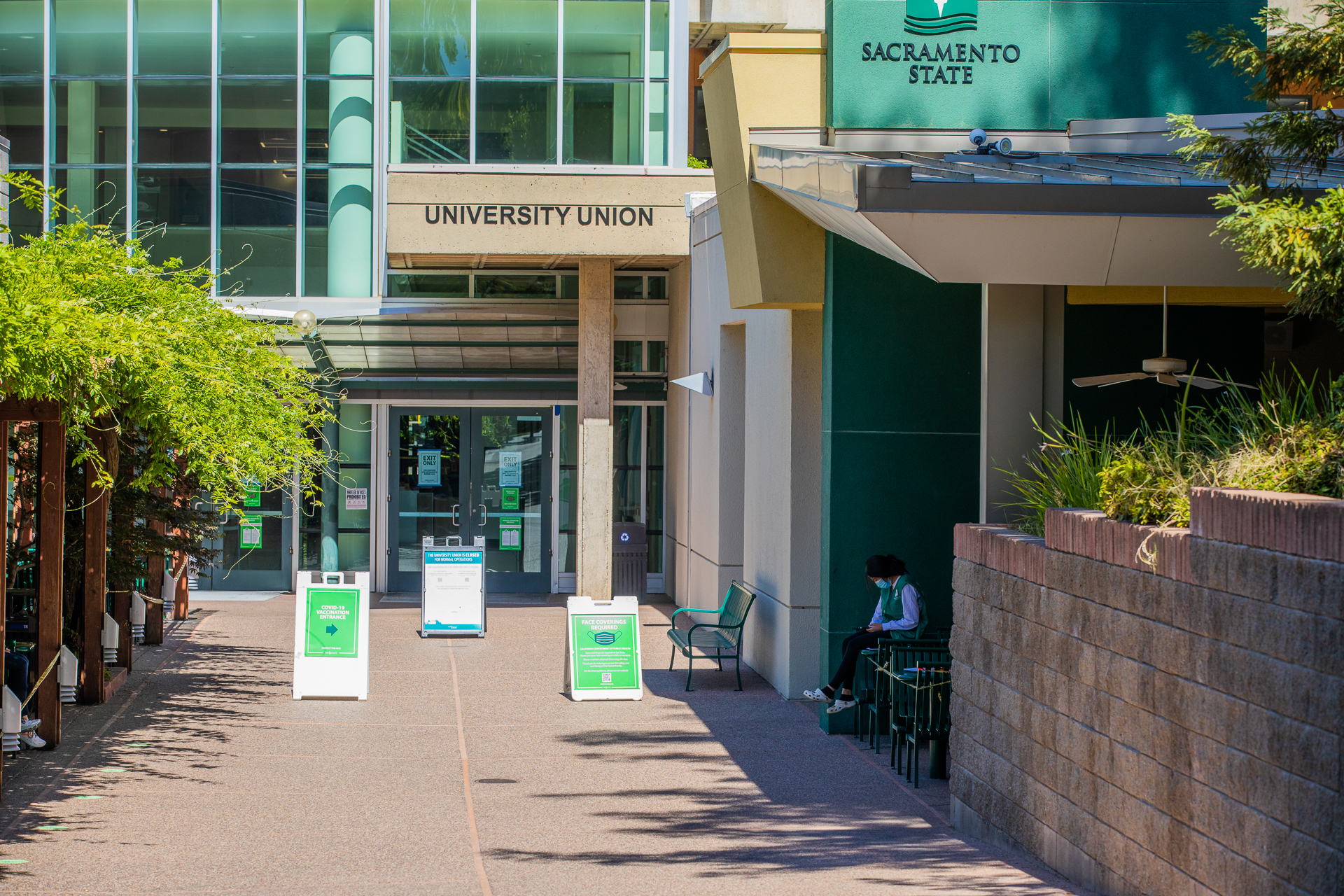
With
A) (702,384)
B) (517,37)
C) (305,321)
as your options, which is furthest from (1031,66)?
(305,321)

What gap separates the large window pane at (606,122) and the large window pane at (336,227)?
297 centimetres

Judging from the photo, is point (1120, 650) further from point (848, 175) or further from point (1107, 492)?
point (848, 175)

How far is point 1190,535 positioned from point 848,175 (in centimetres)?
358

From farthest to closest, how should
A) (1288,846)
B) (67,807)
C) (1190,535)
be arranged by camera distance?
(67,807) < (1190,535) < (1288,846)

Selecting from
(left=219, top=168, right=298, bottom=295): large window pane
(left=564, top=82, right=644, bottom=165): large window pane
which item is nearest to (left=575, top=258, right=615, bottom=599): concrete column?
(left=564, top=82, right=644, bottom=165): large window pane

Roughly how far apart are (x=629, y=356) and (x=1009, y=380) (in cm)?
1069

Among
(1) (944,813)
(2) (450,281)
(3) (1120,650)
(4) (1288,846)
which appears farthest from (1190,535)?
(2) (450,281)

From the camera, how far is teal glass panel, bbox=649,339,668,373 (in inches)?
762

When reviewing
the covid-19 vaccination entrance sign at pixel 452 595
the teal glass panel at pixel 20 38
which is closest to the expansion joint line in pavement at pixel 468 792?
the covid-19 vaccination entrance sign at pixel 452 595

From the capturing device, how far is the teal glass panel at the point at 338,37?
18.3m

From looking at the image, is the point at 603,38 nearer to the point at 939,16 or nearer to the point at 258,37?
the point at 258,37

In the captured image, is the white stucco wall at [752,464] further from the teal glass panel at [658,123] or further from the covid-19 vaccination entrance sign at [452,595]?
the covid-19 vaccination entrance sign at [452,595]

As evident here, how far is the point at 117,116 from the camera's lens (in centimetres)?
1827

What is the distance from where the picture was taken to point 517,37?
1786 centimetres
